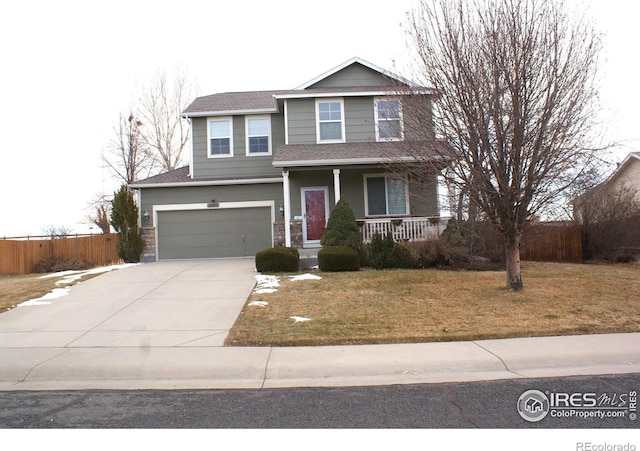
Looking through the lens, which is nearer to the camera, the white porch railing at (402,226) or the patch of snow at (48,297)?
the patch of snow at (48,297)

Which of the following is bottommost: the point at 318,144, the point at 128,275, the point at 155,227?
the point at 128,275

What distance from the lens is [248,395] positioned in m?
4.84

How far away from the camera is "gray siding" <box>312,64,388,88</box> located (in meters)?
17.7

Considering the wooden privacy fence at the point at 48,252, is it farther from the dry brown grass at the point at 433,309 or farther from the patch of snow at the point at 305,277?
the dry brown grass at the point at 433,309

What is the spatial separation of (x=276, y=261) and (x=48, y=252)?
1111cm

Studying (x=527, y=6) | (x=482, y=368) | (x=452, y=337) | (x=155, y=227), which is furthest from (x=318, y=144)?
(x=482, y=368)

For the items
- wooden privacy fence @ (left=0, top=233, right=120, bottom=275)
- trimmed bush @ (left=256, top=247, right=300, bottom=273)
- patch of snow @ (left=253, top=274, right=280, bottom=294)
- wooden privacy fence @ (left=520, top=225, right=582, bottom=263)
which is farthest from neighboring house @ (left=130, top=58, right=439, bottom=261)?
wooden privacy fence @ (left=520, top=225, right=582, bottom=263)

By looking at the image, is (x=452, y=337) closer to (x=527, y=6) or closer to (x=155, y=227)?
(x=527, y=6)

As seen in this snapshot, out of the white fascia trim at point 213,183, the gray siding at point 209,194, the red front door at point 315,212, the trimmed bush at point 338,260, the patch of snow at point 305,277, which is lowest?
the patch of snow at point 305,277

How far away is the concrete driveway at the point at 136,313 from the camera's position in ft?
22.9

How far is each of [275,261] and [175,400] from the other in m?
8.22
